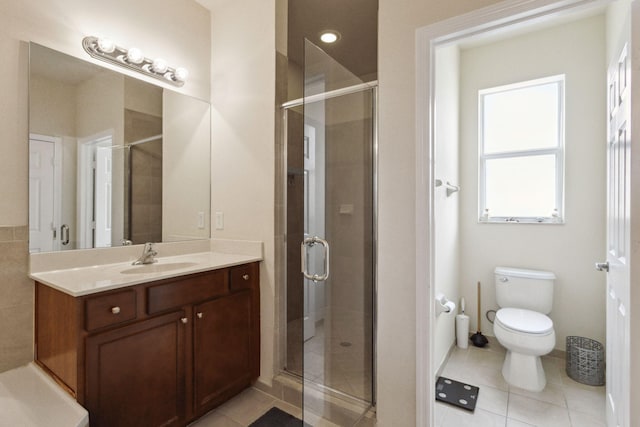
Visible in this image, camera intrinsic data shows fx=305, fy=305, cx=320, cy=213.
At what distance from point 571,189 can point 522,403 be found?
1.70m

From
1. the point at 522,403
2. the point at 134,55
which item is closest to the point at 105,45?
the point at 134,55

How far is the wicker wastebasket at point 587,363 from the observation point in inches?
85.8

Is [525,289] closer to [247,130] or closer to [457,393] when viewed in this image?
[457,393]

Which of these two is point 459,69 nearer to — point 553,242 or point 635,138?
point 553,242

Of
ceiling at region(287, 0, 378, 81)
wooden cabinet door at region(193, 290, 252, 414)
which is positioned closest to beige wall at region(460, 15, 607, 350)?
ceiling at region(287, 0, 378, 81)

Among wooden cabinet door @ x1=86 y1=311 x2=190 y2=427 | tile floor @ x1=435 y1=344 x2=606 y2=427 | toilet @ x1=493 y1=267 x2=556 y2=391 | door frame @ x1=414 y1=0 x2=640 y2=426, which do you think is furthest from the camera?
toilet @ x1=493 y1=267 x2=556 y2=391

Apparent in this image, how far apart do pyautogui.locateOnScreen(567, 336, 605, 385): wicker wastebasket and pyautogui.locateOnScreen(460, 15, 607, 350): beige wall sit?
22 cm

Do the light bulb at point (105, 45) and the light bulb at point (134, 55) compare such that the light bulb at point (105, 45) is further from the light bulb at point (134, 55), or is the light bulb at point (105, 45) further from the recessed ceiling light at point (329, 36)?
the recessed ceiling light at point (329, 36)

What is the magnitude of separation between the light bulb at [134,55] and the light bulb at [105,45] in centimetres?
10

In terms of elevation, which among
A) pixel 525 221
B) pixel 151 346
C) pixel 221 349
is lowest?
pixel 221 349

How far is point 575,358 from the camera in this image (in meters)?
2.27

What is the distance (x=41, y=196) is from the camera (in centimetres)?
158

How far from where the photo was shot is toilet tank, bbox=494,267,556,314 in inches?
97.7

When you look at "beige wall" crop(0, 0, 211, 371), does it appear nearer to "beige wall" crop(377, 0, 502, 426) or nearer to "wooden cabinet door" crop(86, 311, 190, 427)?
"wooden cabinet door" crop(86, 311, 190, 427)
